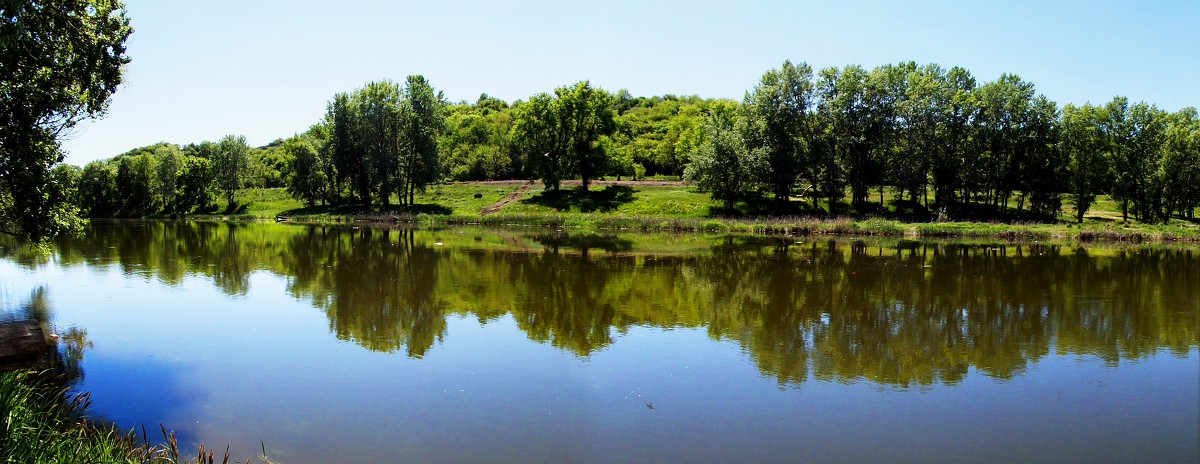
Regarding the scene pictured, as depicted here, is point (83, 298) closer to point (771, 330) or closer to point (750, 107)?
point (771, 330)

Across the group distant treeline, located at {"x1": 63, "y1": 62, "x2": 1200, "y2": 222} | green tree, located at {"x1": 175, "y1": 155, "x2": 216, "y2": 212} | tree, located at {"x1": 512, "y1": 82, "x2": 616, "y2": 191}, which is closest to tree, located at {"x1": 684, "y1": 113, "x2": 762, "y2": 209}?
distant treeline, located at {"x1": 63, "y1": 62, "x2": 1200, "y2": 222}

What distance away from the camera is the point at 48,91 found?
10.9 m

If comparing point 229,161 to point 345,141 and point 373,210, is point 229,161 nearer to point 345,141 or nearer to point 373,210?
point 345,141

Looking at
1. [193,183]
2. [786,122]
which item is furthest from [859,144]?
[193,183]

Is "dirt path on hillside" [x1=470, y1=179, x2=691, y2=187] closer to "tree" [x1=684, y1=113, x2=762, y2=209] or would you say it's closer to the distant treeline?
the distant treeline

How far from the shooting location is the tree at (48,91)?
32.8 feet

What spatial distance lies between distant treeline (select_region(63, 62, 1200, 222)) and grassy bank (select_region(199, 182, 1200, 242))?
2.33 m

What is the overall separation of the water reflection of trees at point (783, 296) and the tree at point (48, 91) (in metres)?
5.21

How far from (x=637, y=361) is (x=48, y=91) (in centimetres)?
1040

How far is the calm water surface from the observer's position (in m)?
7.12

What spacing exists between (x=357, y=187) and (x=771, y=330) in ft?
186

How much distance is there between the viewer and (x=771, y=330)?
12430 mm

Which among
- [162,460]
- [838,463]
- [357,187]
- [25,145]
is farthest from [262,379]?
[357,187]

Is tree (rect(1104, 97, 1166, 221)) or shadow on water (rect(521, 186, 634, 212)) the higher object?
tree (rect(1104, 97, 1166, 221))
